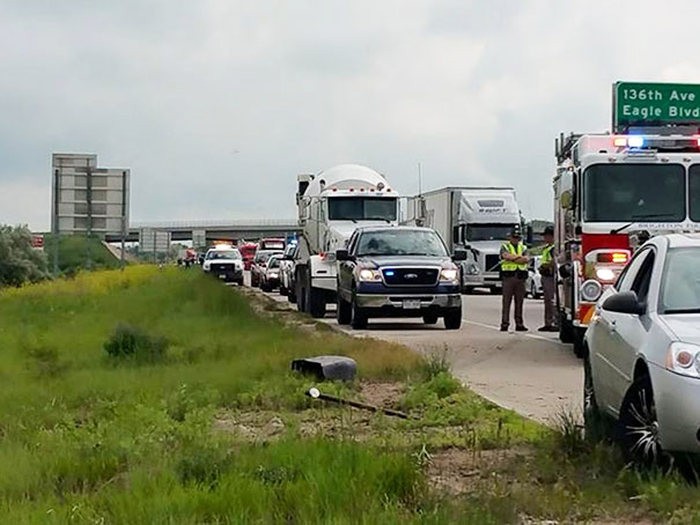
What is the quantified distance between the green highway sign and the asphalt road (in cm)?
495

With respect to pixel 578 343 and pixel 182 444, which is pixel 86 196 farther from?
pixel 182 444

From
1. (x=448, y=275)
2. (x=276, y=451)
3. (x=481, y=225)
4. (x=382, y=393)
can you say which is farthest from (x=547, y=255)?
(x=481, y=225)

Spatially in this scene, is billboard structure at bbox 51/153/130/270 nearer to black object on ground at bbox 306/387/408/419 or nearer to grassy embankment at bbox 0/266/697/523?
grassy embankment at bbox 0/266/697/523

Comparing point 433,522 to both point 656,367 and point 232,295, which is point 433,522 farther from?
point 232,295

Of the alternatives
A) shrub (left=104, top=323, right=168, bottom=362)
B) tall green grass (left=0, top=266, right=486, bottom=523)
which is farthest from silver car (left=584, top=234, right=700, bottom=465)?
shrub (left=104, top=323, right=168, bottom=362)

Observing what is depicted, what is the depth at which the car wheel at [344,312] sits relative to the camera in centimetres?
2523

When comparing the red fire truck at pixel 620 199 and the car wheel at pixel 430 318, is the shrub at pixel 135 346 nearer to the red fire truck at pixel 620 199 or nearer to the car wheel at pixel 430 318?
the red fire truck at pixel 620 199

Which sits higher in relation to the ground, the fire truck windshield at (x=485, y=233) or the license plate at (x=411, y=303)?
the fire truck windshield at (x=485, y=233)

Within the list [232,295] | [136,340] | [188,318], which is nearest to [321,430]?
[136,340]

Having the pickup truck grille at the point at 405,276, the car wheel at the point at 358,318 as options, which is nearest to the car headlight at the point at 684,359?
the pickup truck grille at the point at 405,276

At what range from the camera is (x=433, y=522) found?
20.3 ft

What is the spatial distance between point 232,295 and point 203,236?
100921 millimetres

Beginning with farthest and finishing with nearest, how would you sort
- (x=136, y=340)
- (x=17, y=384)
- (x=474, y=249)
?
(x=474, y=249)
(x=136, y=340)
(x=17, y=384)

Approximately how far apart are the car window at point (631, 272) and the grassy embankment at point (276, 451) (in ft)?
4.13
